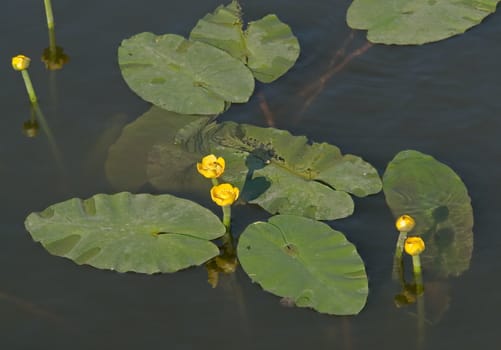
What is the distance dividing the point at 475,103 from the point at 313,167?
1190 mm

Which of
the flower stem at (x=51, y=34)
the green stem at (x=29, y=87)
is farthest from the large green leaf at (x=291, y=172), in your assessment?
the flower stem at (x=51, y=34)

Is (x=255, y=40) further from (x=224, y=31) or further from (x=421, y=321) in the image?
(x=421, y=321)

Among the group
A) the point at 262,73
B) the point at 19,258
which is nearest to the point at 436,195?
the point at 262,73

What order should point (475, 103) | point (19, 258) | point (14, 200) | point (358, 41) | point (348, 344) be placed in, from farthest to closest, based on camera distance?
point (358, 41)
point (475, 103)
point (14, 200)
point (19, 258)
point (348, 344)

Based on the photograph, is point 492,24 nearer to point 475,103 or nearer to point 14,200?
point 475,103

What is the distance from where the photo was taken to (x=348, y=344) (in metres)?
3.75

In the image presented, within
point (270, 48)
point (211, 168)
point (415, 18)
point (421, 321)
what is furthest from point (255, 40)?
point (421, 321)

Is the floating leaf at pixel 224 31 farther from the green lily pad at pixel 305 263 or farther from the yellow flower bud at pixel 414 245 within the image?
the yellow flower bud at pixel 414 245

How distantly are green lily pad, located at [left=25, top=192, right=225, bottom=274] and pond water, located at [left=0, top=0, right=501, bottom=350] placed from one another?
204mm

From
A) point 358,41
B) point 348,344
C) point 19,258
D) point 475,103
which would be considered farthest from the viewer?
point 358,41

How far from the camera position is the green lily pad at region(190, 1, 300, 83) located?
4.92m

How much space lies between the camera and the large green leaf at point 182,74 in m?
4.61

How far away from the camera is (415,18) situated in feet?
17.0

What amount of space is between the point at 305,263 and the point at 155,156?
1126mm
